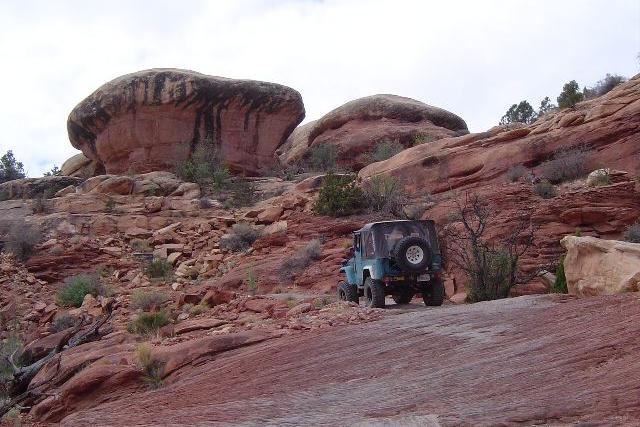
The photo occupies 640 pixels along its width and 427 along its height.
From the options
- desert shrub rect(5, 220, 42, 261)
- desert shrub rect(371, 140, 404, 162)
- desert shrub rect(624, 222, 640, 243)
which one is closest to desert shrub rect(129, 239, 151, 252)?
desert shrub rect(5, 220, 42, 261)

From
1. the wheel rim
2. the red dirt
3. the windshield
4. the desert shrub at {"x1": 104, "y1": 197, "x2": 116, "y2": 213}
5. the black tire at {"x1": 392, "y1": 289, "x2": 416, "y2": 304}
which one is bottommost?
the red dirt

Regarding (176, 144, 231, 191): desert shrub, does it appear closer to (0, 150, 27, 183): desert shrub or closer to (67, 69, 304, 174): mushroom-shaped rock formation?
(67, 69, 304, 174): mushroom-shaped rock formation

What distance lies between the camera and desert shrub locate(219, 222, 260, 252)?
23000mm

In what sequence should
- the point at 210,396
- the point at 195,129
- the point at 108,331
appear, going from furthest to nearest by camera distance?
the point at 195,129 → the point at 108,331 → the point at 210,396

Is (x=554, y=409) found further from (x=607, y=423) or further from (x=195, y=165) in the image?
(x=195, y=165)

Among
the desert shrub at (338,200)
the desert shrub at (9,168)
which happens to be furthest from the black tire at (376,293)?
the desert shrub at (9,168)

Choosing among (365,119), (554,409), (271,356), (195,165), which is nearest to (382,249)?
(271,356)

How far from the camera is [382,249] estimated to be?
12.8 meters

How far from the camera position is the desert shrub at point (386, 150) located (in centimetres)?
3225

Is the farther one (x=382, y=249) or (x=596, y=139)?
(x=596, y=139)

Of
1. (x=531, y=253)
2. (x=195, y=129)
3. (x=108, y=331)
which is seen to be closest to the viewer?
(x=108, y=331)

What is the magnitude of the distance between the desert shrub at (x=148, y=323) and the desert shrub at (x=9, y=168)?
34.6m

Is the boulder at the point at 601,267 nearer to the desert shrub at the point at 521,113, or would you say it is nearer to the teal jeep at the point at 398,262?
the teal jeep at the point at 398,262

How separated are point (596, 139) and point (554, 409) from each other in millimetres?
18116
